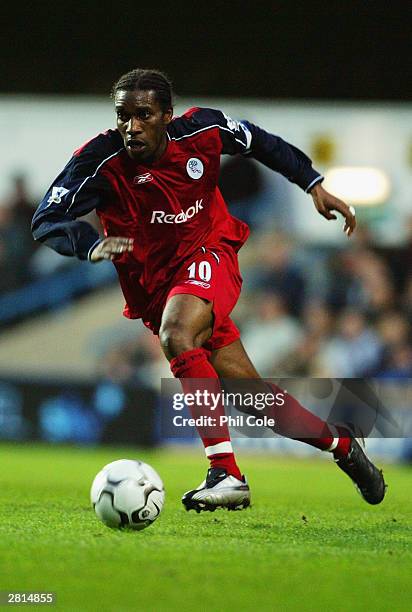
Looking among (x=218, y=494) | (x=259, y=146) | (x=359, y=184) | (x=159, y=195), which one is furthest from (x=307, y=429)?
(x=359, y=184)

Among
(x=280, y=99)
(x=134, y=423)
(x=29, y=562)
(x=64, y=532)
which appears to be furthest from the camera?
(x=280, y=99)

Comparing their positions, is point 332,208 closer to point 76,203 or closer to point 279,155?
point 279,155

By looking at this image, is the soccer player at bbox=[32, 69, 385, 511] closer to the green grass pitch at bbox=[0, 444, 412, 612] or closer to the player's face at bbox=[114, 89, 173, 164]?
the player's face at bbox=[114, 89, 173, 164]

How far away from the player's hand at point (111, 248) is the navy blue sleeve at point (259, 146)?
1.18m

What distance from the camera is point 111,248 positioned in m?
4.09

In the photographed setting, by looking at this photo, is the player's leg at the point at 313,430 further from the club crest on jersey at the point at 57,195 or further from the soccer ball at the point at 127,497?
the club crest on jersey at the point at 57,195

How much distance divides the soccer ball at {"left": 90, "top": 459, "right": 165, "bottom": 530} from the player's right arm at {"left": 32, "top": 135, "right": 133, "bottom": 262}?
0.86 m

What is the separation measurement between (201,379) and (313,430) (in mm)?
714

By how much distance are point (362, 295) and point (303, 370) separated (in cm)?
106

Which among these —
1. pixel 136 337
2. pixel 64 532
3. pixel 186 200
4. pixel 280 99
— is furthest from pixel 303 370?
pixel 64 532

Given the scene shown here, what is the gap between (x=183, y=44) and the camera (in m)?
12.3

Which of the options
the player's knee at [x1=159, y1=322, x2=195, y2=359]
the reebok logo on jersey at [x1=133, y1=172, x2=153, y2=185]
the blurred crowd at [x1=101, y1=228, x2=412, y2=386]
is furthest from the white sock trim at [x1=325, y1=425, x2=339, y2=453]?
the blurred crowd at [x1=101, y1=228, x2=412, y2=386]

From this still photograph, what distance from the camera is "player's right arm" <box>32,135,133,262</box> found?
4.36m

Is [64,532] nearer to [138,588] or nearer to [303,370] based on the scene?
[138,588]
